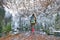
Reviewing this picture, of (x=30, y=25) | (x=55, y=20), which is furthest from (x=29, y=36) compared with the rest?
(x=55, y=20)

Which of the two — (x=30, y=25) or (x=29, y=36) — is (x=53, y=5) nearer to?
(x=30, y=25)

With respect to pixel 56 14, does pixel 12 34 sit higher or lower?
lower

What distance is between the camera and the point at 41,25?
4.22 m

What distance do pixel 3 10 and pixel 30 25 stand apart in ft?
2.88

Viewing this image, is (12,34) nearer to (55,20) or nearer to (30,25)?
(30,25)

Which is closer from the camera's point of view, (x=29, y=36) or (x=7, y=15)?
(x=29, y=36)

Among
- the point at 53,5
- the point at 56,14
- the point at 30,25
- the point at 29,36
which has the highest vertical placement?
the point at 53,5

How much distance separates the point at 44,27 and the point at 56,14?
0.49 m

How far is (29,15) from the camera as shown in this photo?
170 inches

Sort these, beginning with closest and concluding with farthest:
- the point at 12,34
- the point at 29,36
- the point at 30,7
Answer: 1. the point at 29,36
2. the point at 12,34
3. the point at 30,7

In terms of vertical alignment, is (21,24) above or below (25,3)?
below

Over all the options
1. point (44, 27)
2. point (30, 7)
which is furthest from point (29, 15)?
point (44, 27)

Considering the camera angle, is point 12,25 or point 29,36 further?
point 12,25

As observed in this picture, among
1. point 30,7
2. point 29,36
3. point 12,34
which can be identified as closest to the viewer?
point 29,36
